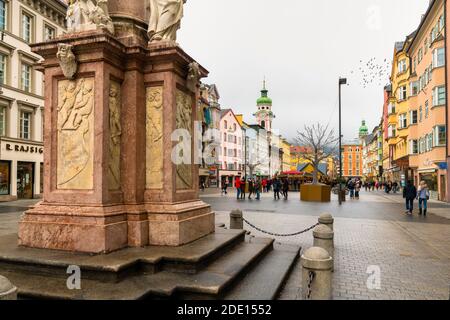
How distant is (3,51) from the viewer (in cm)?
2686

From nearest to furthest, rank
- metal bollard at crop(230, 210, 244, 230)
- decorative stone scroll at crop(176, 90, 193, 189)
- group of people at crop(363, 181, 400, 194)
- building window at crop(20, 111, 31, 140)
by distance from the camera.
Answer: decorative stone scroll at crop(176, 90, 193, 189) → metal bollard at crop(230, 210, 244, 230) → building window at crop(20, 111, 31, 140) → group of people at crop(363, 181, 400, 194)

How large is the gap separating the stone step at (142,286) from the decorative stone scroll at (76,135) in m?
1.57

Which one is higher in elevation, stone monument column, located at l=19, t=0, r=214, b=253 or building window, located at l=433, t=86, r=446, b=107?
building window, located at l=433, t=86, r=446, b=107

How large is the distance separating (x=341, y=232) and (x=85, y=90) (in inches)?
371

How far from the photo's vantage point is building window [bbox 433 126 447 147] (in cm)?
2784

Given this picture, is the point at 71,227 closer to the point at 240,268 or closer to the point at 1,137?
the point at 240,268

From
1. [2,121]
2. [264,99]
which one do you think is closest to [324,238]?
[2,121]

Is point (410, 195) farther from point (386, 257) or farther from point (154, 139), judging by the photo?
point (154, 139)

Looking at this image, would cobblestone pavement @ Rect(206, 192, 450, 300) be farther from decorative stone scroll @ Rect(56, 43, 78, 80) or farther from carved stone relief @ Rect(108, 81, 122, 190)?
decorative stone scroll @ Rect(56, 43, 78, 80)

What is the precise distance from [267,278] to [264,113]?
111 m

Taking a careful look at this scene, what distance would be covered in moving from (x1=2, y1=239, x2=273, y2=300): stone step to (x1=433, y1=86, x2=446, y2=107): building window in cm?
2837


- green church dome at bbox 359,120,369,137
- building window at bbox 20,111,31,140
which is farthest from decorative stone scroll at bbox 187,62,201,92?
green church dome at bbox 359,120,369,137

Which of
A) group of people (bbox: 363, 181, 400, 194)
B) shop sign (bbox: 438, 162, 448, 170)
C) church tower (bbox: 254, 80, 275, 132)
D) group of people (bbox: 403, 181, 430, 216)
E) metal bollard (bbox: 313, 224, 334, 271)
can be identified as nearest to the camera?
A: metal bollard (bbox: 313, 224, 334, 271)

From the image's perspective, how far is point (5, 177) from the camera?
2786cm
